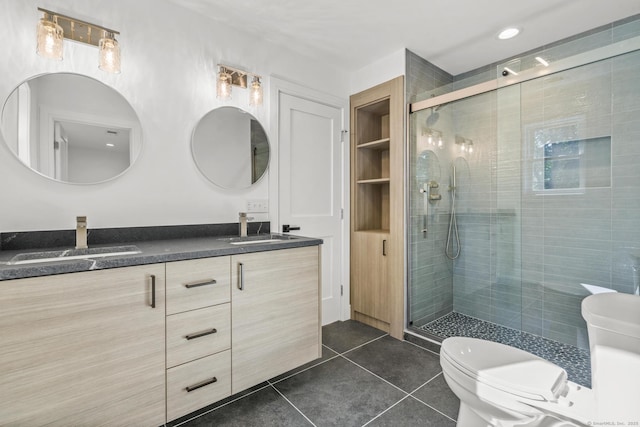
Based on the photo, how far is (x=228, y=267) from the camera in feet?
4.98

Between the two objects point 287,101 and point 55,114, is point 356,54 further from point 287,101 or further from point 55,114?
point 55,114

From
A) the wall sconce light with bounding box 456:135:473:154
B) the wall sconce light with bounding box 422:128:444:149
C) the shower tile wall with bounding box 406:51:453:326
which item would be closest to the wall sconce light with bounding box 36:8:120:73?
the shower tile wall with bounding box 406:51:453:326

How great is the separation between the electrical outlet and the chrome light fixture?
1.32 meters

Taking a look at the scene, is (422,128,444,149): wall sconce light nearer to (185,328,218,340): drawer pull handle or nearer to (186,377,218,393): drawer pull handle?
(185,328,218,340): drawer pull handle

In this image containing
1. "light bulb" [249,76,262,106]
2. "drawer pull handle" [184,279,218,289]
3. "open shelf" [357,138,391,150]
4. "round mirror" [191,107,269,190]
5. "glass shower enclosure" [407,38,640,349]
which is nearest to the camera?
"drawer pull handle" [184,279,218,289]

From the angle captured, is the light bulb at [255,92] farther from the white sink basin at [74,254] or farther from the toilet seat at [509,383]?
the toilet seat at [509,383]

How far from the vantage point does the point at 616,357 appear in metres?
1.27

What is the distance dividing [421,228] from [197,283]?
1.95 meters

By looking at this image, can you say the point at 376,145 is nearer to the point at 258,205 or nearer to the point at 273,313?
the point at 258,205

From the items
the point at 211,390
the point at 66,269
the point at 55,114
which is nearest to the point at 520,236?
the point at 211,390

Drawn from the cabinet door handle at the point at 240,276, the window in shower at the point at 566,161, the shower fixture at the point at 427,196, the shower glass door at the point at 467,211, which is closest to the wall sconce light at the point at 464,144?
the shower glass door at the point at 467,211

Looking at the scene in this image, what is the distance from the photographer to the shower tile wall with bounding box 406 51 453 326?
2.55 meters

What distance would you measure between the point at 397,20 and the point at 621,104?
4.95ft

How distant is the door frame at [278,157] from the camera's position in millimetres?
2348
